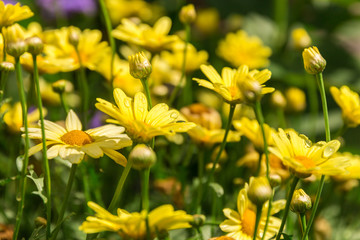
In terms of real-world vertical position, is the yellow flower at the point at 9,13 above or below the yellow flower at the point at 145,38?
above

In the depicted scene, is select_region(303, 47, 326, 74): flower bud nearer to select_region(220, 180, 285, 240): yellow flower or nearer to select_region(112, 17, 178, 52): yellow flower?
select_region(220, 180, 285, 240): yellow flower

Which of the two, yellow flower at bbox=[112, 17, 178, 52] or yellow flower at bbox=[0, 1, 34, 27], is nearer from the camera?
yellow flower at bbox=[0, 1, 34, 27]

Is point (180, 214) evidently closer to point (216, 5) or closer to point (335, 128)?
point (335, 128)

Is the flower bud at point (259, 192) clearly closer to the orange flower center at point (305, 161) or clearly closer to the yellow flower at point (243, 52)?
the orange flower center at point (305, 161)

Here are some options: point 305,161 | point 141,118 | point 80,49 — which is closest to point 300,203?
point 305,161

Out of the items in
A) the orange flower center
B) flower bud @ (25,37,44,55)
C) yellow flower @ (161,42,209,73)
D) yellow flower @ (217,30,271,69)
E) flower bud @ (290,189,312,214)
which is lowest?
yellow flower @ (217,30,271,69)

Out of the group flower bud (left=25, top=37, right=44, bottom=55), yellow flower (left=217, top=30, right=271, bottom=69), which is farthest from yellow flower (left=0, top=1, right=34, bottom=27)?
yellow flower (left=217, top=30, right=271, bottom=69)

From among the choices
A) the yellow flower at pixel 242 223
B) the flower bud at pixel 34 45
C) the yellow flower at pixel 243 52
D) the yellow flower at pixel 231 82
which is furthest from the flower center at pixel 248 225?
the yellow flower at pixel 243 52
